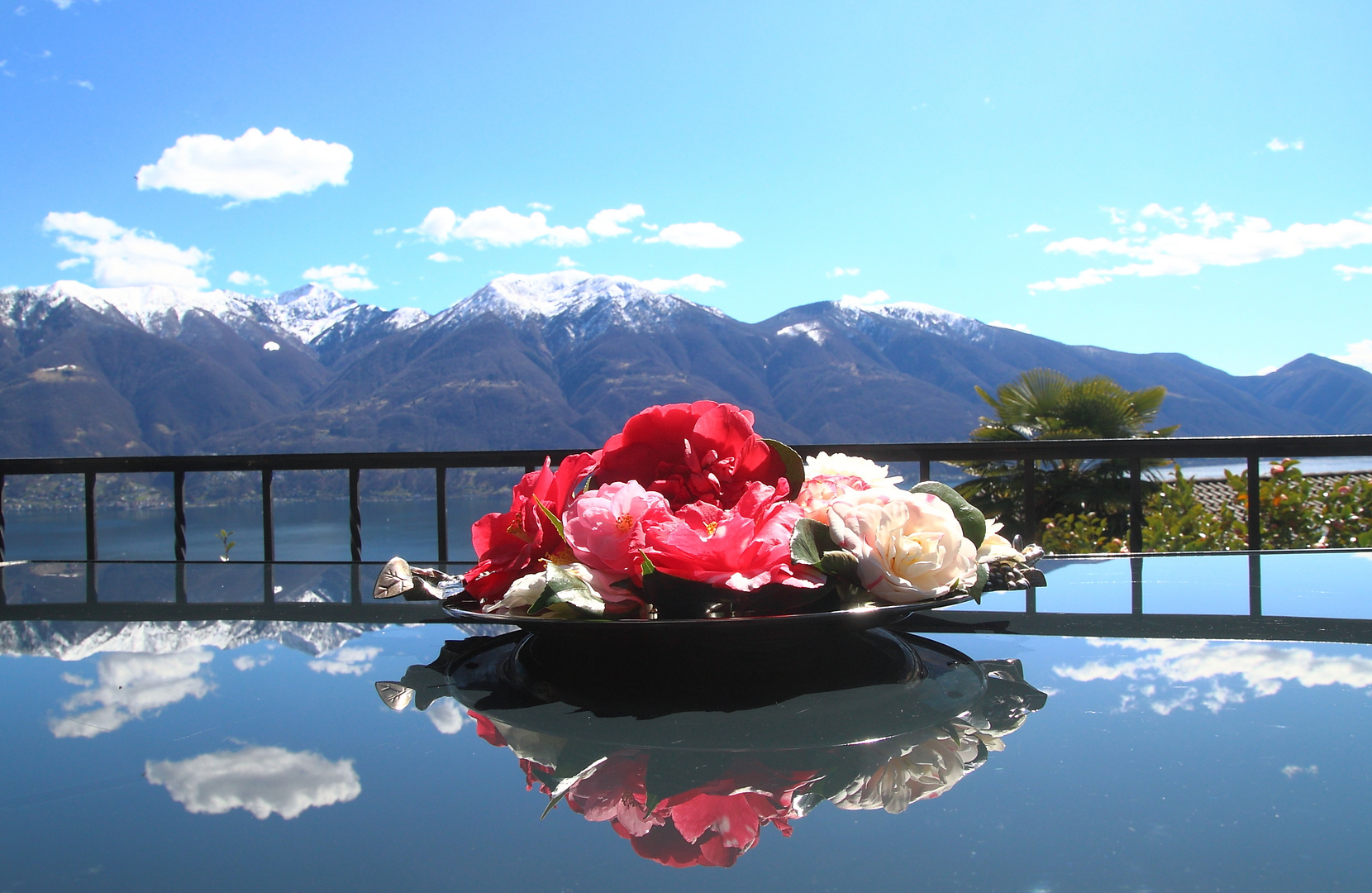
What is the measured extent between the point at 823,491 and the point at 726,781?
28cm

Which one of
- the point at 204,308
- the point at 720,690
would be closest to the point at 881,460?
the point at 720,690

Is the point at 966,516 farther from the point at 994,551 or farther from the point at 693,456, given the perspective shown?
the point at 693,456

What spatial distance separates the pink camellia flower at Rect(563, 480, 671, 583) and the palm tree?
790cm

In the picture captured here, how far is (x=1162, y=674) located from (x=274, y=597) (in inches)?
38.1

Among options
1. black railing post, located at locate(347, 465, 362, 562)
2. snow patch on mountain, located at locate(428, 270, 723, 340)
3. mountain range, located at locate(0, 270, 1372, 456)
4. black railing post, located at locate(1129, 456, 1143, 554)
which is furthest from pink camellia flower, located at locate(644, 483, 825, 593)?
snow patch on mountain, located at locate(428, 270, 723, 340)

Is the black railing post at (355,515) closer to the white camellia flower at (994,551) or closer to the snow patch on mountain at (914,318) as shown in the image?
the white camellia flower at (994,551)

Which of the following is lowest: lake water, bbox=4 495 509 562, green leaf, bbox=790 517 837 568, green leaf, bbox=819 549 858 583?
lake water, bbox=4 495 509 562

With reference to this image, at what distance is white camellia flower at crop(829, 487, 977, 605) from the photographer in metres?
0.52

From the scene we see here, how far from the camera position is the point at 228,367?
5084 inches

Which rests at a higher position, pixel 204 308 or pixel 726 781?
pixel 204 308

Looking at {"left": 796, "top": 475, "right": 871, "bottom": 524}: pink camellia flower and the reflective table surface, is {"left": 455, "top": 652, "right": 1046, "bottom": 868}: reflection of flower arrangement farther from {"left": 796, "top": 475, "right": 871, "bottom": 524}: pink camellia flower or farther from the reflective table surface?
{"left": 796, "top": 475, "right": 871, "bottom": 524}: pink camellia flower

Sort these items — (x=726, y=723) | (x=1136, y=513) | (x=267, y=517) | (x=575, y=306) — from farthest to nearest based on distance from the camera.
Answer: (x=575, y=306)
(x=267, y=517)
(x=1136, y=513)
(x=726, y=723)

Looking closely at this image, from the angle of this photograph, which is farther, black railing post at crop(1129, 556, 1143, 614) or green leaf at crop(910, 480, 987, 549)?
black railing post at crop(1129, 556, 1143, 614)

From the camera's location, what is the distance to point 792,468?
614mm
